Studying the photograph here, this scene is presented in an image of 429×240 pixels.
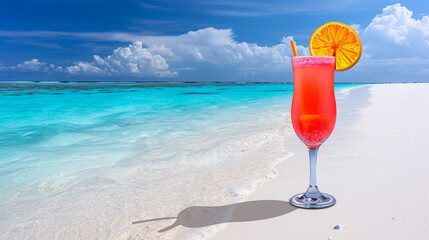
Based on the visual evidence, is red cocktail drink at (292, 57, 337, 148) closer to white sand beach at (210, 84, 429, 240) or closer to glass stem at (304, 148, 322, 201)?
glass stem at (304, 148, 322, 201)

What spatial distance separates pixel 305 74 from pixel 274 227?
0.92 metres

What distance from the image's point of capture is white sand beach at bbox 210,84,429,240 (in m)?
1.50

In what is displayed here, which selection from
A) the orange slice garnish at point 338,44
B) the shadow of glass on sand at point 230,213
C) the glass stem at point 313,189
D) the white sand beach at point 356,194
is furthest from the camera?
the orange slice garnish at point 338,44

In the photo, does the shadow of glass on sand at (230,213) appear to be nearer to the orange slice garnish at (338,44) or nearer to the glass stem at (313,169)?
the glass stem at (313,169)

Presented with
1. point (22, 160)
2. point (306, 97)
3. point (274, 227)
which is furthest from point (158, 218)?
point (22, 160)

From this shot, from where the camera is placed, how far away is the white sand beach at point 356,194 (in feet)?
4.91

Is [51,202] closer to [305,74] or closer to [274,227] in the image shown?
[274,227]

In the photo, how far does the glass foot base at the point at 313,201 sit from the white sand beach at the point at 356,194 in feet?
0.13

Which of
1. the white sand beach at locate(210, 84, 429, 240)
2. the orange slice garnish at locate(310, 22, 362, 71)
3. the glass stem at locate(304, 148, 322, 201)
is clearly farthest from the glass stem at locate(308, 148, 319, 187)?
the orange slice garnish at locate(310, 22, 362, 71)

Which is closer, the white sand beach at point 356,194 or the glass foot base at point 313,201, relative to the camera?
the white sand beach at point 356,194

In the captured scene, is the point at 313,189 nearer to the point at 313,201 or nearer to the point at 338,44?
the point at 313,201

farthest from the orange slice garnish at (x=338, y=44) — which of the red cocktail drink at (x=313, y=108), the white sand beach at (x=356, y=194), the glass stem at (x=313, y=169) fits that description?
the white sand beach at (x=356, y=194)

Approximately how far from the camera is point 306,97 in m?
1.90

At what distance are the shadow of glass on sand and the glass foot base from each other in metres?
0.04
